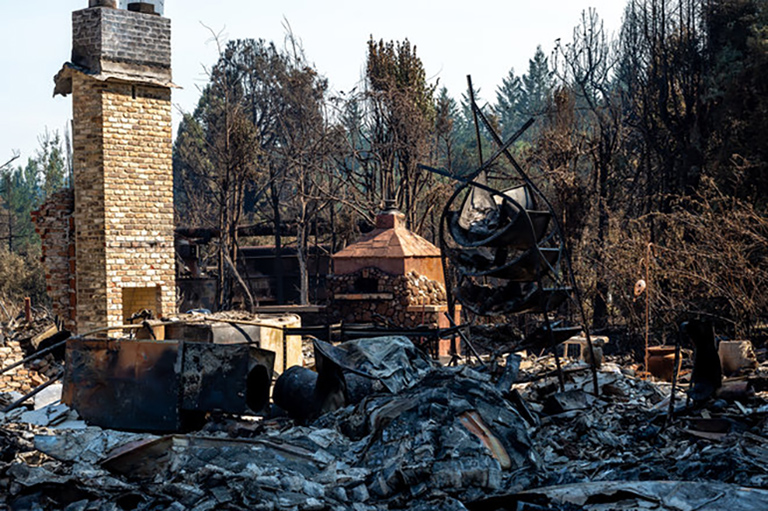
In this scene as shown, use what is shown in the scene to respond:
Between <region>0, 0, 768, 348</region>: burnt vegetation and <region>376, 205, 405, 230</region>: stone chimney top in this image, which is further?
<region>376, 205, 405, 230</region>: stone chimney top

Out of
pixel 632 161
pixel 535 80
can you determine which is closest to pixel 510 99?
pixel 535 80

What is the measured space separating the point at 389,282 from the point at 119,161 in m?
6.11

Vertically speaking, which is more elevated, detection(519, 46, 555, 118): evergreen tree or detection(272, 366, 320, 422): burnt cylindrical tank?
detection(519, 46, 555, 118): evergreen tree

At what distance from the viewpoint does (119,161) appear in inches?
582

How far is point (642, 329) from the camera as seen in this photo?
16750 millimetres

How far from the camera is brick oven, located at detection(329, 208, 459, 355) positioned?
57.5 ft

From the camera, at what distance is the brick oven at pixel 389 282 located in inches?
690

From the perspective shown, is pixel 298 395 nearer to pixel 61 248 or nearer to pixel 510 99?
pixel 61 248

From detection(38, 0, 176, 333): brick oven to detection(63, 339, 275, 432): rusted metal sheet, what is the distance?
6.56m

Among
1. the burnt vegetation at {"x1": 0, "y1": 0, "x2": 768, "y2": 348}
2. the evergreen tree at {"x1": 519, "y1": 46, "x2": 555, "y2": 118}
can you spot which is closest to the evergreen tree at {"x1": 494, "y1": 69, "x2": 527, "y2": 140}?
the evergreen tree at {"x1": 519, "y1": 46, "x2": 555, "y2": 118}

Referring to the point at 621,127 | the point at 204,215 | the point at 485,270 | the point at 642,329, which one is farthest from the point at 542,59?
the point at 485,270

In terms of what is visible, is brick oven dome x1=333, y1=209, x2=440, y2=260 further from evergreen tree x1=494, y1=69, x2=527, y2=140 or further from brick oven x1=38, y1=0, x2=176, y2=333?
evergreen tree x1=494, y1=69, x2=527, y2=140

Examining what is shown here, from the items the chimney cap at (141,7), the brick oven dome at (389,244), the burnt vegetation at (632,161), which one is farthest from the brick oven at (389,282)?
the chimney cap at (141,7)

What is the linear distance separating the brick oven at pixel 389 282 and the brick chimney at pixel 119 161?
4.11m
